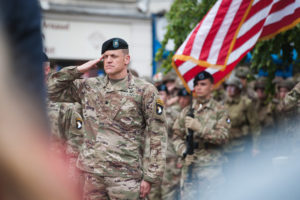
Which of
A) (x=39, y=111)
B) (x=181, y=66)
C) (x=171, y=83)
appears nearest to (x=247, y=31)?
(x=181, y=66)

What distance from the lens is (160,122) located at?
16.4 feet

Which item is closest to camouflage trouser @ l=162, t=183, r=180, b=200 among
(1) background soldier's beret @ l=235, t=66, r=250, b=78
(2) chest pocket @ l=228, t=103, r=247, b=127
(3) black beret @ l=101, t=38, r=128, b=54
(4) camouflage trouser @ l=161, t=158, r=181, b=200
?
(4) camouflage trouser @ l=161, t=158, r=181, b=200

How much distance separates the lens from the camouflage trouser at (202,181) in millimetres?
6914

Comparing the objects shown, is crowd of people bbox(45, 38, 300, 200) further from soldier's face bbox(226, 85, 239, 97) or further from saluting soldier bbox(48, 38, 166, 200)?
soldier's face bbox(226, 85, 239, 97)

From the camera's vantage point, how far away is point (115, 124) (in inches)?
192

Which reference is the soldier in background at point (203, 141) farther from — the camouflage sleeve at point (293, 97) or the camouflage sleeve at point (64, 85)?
the camouflage sleeve at point (64, 85)

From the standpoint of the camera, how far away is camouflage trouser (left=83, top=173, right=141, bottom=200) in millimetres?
4812

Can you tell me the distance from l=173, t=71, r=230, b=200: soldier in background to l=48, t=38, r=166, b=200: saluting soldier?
1948mm

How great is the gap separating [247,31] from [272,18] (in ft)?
1.79

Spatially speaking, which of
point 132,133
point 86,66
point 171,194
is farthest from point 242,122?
point 86,66

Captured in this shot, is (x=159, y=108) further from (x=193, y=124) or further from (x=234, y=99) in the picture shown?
(x=234, y=99)

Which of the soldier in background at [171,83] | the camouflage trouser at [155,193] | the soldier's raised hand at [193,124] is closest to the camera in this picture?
the soldier's raised hand at [193,124]

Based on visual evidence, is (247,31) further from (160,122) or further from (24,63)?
(24,63)

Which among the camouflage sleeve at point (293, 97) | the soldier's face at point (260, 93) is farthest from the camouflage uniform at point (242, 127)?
the camouflage sleeve at point (293, 97)
